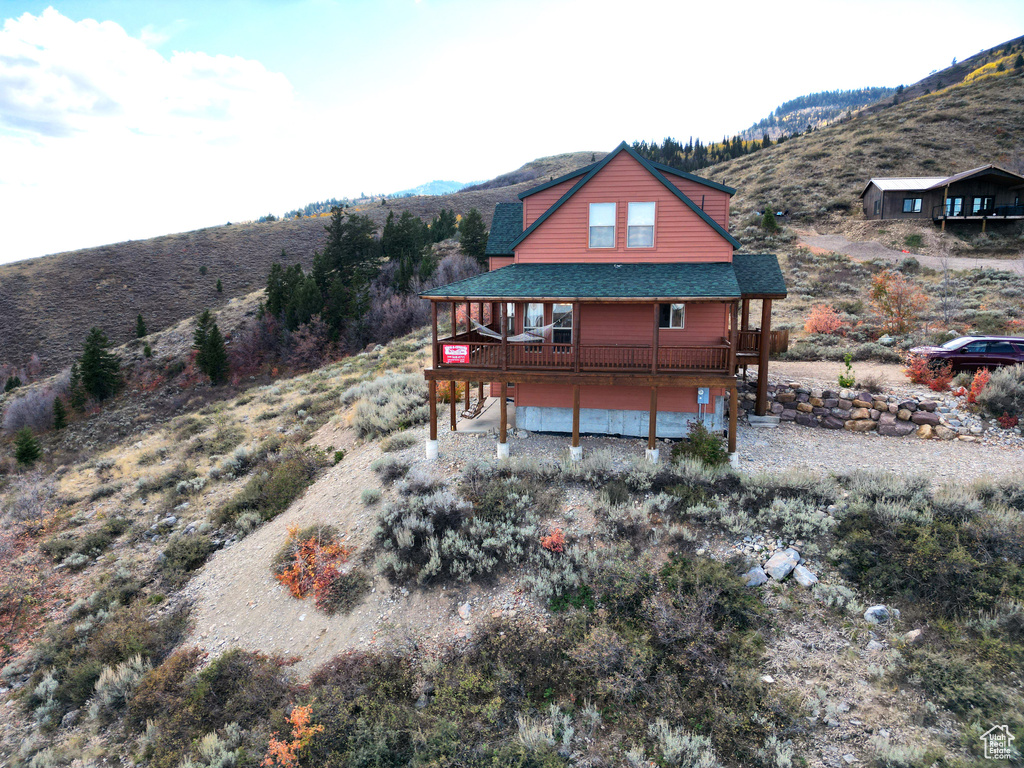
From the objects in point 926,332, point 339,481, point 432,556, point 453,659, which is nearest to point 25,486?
point 339,481

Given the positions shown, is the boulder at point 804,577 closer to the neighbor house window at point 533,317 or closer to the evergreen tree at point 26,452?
the neighbor house window at point 533,317

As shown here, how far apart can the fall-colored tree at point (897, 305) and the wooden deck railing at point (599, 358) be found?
55.9 ft

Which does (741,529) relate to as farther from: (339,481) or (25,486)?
(25,486)

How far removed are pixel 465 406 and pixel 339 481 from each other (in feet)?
17.2

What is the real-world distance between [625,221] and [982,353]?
13.3 m

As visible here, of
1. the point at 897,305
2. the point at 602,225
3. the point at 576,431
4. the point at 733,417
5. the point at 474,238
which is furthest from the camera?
the point at 474,238

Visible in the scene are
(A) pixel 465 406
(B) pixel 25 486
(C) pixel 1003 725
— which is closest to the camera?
(C) pixel 1003 725

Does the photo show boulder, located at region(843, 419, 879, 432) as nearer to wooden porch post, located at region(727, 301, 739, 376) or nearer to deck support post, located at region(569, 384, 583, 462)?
wooden porch post, located at region(727, 301, 739, 376)

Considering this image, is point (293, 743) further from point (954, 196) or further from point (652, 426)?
point (954, 196)

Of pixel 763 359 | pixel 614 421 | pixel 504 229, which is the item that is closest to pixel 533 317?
pixel 614 421

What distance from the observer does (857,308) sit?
92.6 feet

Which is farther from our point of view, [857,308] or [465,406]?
[857,308]

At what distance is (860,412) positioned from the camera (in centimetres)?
1500

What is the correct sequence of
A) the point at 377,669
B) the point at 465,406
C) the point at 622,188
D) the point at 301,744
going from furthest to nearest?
the point at 465,406 < the point at 622,188 < the point at 377,669 < the point at 301,744
